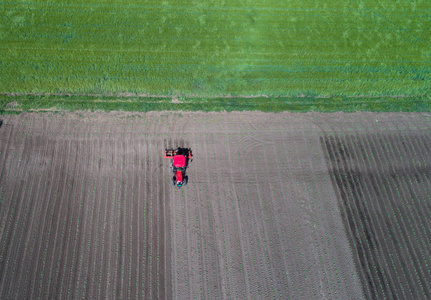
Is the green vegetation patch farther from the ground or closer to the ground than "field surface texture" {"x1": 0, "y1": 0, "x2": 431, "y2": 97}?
closer to the ground

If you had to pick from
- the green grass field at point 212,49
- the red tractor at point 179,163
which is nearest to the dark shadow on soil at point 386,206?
the green grass field at point 212,49

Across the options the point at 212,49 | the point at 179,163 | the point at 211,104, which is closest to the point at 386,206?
the point at 211,104

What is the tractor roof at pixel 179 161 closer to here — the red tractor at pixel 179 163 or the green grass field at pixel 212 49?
the red tractor at pixel 179 163

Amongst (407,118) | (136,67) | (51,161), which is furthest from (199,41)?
(407,118)

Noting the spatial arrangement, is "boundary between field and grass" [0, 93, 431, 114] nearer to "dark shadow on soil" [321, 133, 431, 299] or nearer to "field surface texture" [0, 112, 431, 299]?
"field surface texture" [0, 112, 431, 299]

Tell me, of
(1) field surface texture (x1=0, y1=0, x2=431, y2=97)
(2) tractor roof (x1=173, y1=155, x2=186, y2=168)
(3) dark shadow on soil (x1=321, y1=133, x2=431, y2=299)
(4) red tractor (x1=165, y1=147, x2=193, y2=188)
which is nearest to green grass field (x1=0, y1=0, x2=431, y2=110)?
(1) field surface texture (x1=0, y1=0, x2=431, y2=97)
